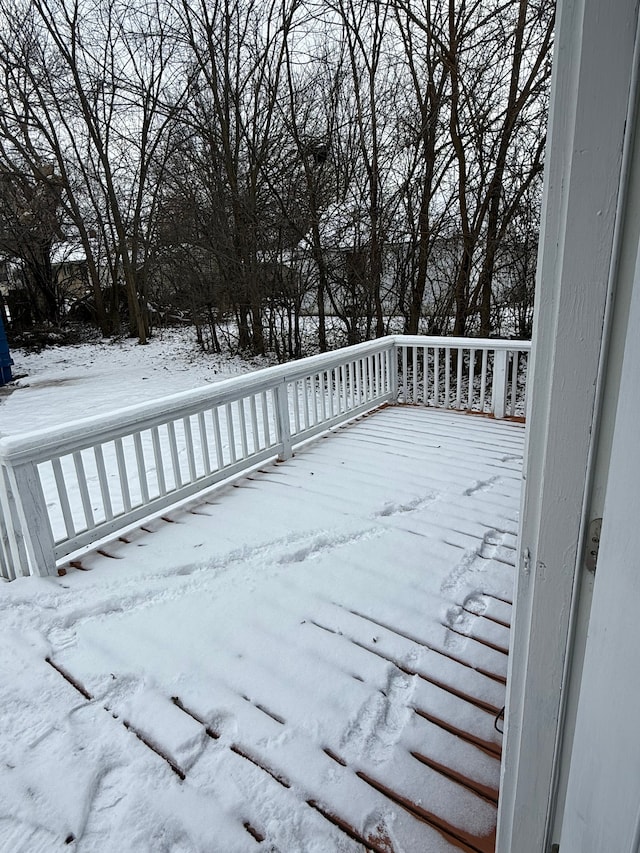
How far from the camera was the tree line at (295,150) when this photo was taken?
6.18 metres

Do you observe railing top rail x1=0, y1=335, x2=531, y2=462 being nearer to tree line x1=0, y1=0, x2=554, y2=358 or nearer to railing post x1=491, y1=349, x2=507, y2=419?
railing post x1=491, y1=349, x2=507, y2=419

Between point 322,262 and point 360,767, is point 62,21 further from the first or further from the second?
point 360,767

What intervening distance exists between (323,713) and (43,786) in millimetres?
816

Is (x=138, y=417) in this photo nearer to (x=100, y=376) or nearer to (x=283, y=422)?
(x=283, y=422)

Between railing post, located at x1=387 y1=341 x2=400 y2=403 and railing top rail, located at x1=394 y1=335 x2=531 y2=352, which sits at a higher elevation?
railing top rail, located at x1=394 y1=335 x2=531 y2=352

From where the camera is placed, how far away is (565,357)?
0.64 metres

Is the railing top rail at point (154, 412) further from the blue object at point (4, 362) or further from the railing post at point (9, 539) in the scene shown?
the blue object at point (4, 362)

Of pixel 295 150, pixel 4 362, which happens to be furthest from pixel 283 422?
pixel 4 362

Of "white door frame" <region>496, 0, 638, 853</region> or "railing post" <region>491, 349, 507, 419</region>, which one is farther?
"railing post" <region>491, 349, 507, 419</region>

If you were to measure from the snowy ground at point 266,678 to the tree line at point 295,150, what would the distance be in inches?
195

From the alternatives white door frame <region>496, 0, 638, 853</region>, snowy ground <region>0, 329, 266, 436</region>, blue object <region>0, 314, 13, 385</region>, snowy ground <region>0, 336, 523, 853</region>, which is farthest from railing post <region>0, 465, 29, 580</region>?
blue object <region>0, 314, 13, 385</region>

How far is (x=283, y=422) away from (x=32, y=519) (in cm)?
195

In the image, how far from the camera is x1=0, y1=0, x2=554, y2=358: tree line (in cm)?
618

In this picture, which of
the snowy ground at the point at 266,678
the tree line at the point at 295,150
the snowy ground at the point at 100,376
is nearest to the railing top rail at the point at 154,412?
the snowy ground at the point at 266,678
